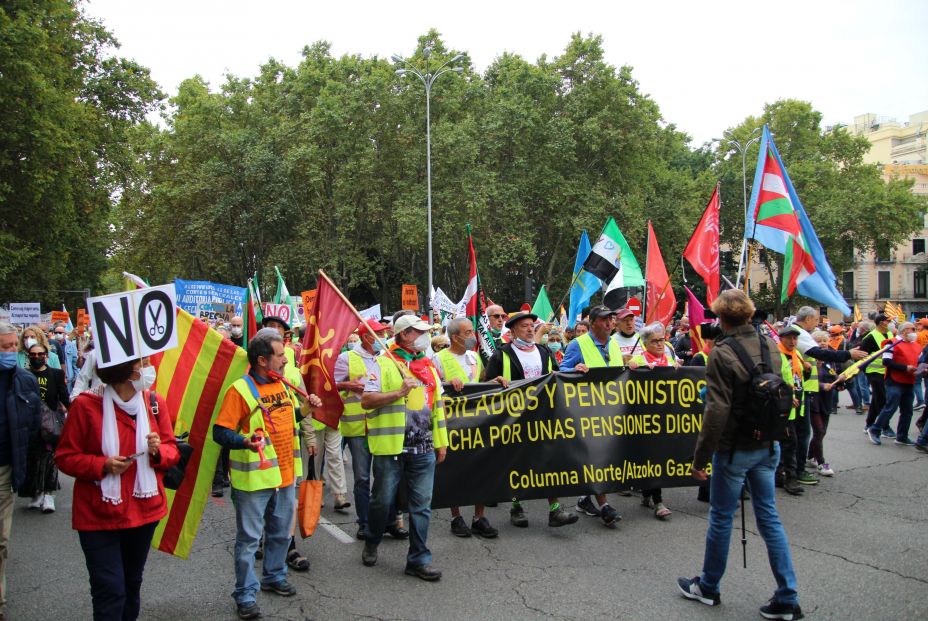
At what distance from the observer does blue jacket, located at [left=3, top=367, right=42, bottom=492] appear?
15.2ft

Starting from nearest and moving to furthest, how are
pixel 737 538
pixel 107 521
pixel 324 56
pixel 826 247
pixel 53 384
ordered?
pixel 107 521, pixel 737 538, pixel 53 384, pixel 324 56, pixel 826 247

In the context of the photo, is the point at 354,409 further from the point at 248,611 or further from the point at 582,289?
the point at 582,289

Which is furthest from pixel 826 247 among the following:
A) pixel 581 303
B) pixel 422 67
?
pixel 581 303

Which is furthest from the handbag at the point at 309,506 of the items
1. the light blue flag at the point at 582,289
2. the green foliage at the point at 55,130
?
the green foliage at the point at 55,130

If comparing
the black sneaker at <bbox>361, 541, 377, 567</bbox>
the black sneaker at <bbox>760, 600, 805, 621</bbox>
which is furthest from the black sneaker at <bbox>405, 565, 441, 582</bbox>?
the black sneaker at <bbox>760, 600, 805, 621</bbox>

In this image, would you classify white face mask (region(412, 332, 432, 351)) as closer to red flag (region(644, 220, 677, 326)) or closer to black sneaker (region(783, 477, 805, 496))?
black sneaker (region(783, 477, 805, 496))

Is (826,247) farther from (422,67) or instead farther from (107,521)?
(107,521)

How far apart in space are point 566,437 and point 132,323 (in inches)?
150

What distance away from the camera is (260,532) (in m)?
4.61

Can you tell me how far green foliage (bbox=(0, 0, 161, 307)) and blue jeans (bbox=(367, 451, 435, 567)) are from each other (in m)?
18.5

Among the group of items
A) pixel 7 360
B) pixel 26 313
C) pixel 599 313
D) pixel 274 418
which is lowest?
pixel 274 418

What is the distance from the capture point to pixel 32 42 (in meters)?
19.4

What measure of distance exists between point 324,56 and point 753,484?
36667 millimetres

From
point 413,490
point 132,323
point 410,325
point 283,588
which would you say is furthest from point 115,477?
point 410,325
